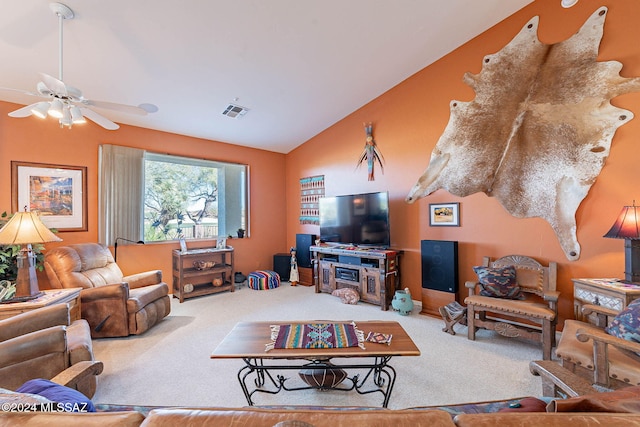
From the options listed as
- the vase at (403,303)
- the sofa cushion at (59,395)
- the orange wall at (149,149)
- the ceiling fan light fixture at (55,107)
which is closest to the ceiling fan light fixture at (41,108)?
the ceiling fan light fixture at (55,107)

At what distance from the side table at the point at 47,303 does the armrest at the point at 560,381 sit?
3728 millimetres

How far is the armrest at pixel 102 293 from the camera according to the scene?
2.85m

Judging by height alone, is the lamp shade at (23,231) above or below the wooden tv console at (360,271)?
above

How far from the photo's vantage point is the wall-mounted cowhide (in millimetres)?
2635

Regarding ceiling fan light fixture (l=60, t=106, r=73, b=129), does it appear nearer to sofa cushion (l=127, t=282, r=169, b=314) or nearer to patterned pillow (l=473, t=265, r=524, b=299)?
sofa cushion (l=127, t=282, r=169, b=314)

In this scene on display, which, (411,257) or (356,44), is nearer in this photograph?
(356,44)

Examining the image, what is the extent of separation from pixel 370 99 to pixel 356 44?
1.46 m

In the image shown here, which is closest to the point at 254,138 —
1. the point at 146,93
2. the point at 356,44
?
the point at 146,93

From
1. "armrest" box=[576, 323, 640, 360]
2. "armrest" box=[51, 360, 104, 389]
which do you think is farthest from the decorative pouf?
"armrest" box=[576, 323, 640, 360]

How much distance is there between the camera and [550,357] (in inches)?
97.3

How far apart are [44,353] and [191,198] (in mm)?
3478

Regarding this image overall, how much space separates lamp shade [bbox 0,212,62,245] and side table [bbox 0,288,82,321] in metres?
0.53

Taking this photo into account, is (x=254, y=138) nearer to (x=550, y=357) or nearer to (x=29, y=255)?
(x=29, y=255)

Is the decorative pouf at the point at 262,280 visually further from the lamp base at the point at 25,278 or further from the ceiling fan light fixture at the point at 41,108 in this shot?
the ceiling fan light fixture at the point at 41,108
